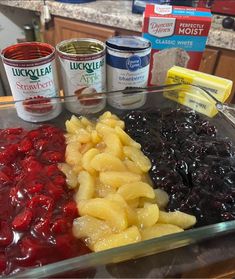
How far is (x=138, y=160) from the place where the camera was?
0.76 metres

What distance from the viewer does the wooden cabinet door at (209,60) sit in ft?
4.89

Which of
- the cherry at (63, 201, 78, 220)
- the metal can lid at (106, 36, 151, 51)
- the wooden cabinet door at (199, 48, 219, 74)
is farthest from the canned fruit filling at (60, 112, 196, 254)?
the wooden cabinet door at (199, 48, 219, 74)

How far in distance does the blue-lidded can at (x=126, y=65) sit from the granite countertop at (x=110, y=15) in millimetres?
698

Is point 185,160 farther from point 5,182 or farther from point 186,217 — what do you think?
point 5,182

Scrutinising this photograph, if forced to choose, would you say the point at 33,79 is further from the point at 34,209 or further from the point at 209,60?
the point at 209,60

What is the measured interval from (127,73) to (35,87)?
295 millimetres

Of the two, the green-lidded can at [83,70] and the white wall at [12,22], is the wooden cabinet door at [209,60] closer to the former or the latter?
A: the green-lidded can at [83,70]

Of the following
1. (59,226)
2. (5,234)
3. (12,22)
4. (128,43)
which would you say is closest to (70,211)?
(59,226)

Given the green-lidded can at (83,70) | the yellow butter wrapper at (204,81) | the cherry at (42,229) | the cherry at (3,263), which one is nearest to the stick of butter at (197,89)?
the yellow butter wrapper at (204,81)

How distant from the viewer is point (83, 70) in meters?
0.87

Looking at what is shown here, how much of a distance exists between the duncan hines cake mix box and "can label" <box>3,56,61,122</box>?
355 millimetres

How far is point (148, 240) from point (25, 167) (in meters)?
0.38

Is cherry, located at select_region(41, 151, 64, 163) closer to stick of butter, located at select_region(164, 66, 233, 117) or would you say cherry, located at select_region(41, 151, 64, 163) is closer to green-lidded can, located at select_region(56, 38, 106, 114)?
green-lidded can, located at select_region(56, 38, 106, 114)

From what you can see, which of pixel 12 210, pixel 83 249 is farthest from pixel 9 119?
pixel 83 249
